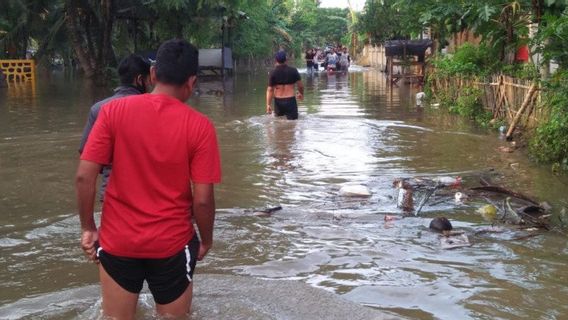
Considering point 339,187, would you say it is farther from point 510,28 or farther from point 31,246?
point 510,28

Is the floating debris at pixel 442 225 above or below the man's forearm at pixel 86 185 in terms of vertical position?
below

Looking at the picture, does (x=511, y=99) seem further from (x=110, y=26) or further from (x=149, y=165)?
(x=110, y=26)

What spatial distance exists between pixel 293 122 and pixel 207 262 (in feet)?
26.4

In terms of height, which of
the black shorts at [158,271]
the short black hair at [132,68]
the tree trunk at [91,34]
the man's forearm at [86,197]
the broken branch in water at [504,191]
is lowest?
the broken branch in water at [504,191]

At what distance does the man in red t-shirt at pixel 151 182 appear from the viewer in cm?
297

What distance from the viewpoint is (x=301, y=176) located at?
28.6 ft

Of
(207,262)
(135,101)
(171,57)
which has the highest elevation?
(171,57)

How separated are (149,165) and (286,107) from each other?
9.80 m

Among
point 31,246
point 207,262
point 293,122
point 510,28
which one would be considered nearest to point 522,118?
point 510,28

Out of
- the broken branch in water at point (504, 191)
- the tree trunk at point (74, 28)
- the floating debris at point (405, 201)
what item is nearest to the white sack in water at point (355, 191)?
the floating debris at point (405, 201)

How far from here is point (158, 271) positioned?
3.14 m

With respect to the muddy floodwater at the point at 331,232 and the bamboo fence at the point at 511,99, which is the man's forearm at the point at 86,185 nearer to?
the muddy floodwater at the point at 331,232

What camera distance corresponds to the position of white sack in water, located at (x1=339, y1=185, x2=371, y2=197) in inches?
293

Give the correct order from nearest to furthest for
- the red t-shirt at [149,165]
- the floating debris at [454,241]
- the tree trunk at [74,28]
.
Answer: the red t-shirt at [149,165] < the floating debris at [454,241] < the tree trunk at [74,28]
